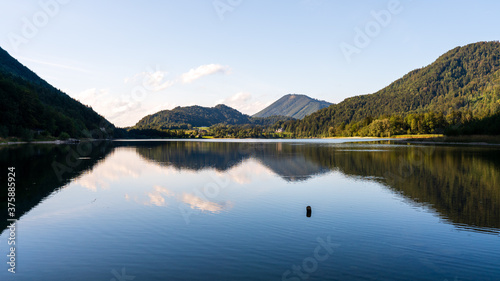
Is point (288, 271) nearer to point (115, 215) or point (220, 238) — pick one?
point (220, 238)

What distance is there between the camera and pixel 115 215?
20297 mm

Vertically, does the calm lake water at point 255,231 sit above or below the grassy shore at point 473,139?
below

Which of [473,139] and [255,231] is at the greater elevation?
[473,139]

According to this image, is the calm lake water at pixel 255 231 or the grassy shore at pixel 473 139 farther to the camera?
the grassy shore at pixel 473 139

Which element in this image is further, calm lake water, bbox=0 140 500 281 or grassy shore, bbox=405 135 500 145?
grassy shore, bbox=405 135 500 145

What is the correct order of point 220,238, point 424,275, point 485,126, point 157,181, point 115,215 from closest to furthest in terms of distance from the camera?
point 424,275 < point 220,238 < point 115,215 < point 157,181 < point 485,126

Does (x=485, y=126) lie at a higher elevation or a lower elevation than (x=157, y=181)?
higher

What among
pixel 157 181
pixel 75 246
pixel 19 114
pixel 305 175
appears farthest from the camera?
pixel 19 114

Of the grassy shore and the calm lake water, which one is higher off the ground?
the grassy shore

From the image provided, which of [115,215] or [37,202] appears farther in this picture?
[37,202]

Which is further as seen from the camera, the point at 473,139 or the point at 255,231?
the point at 473,139

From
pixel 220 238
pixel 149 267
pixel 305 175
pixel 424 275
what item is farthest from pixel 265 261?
pixel 305 175

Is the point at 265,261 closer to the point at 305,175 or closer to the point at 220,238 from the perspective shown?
the point at 220,238

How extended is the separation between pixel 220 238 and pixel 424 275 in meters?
8.79
